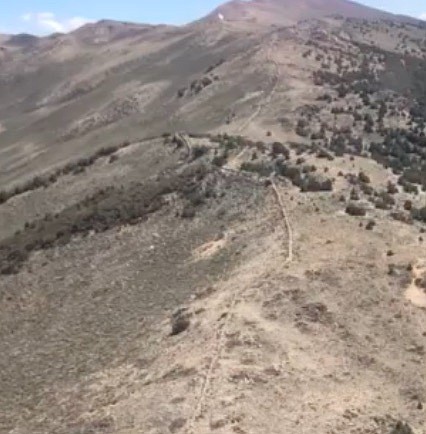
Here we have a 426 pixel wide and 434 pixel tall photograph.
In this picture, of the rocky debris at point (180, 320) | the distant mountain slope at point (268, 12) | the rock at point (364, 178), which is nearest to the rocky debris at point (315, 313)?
the rocky debris at point (180, 320)

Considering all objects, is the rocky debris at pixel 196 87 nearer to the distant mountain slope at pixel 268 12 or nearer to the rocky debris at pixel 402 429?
the rocky debris at pixel 402 429

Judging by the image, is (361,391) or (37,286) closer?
(361,391)

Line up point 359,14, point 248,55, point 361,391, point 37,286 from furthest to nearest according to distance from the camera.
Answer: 1. point 359,14
2. point 248,55
3. point 37,286
4. point 361,391

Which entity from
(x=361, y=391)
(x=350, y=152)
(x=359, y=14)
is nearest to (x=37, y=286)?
(x=361, y=391)

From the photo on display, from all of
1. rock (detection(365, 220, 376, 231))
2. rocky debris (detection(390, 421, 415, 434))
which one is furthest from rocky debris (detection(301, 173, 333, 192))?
rocky debris (detection(390, 421, 415, 434))

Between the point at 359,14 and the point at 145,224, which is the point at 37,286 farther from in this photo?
the point at 359,14

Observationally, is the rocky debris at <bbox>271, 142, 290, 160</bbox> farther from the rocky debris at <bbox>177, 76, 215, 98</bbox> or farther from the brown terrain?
the rocky debris at <bbox>177, 76, 215, 98</bbox>

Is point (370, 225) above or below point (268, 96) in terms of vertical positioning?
below

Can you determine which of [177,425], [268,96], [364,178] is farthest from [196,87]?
[177,425]

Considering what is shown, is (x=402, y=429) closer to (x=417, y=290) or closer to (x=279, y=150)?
(x=417, y=290)
